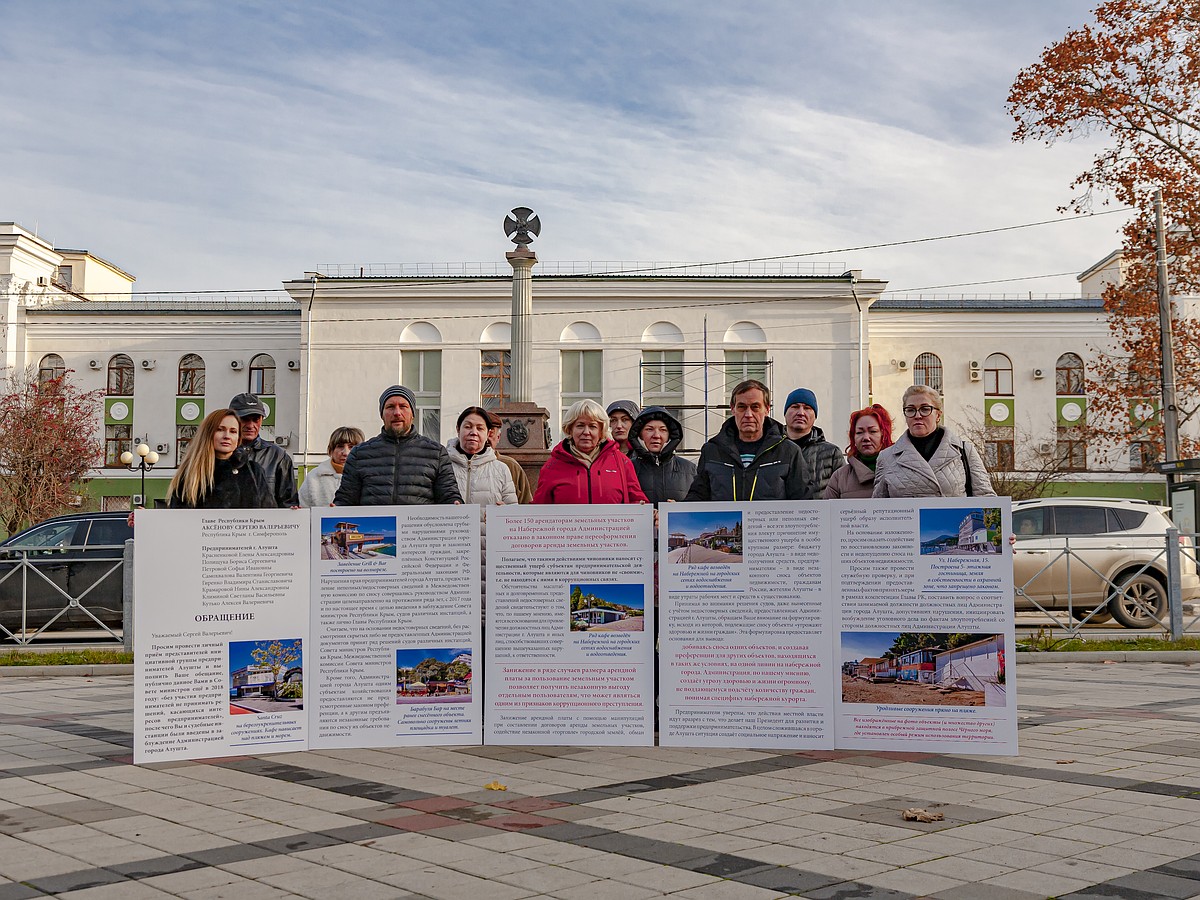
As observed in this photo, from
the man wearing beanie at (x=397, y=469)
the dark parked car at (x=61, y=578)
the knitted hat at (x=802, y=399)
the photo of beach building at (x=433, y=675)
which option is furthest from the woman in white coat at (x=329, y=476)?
the dark parked car at (x=61, y=578)

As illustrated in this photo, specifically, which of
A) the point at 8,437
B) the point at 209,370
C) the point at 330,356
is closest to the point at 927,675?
the point at 8,437

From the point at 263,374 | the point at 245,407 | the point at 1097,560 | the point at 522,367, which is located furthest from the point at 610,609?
the point at 263,374

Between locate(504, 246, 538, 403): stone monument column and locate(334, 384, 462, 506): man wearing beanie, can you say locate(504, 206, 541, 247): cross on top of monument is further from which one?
locate(334, 384, 462, 506): man wearing beanie

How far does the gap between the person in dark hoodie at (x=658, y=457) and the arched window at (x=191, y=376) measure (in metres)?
47.7

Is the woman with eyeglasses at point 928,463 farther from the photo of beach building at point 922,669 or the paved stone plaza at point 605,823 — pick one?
the paved stone plaza at point 605,823

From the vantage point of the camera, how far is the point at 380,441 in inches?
308

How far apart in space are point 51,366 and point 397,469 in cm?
5047

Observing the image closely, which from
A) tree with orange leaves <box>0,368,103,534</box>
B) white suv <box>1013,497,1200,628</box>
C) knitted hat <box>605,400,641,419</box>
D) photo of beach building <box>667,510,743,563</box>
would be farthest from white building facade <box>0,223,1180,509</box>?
photo of beach building <box>667,510,743,563</box>

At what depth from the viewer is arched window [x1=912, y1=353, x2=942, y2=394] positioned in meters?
51.3

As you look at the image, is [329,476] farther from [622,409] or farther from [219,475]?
[622,409]

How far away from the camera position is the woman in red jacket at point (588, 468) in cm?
771

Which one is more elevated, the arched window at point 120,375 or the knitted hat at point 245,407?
the arched window at point 120,375

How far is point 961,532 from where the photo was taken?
6887mm

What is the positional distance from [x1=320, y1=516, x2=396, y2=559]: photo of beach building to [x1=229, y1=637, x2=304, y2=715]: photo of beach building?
57 cm
